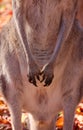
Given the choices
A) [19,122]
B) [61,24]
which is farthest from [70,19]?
[19,122]

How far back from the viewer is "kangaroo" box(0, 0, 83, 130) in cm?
516

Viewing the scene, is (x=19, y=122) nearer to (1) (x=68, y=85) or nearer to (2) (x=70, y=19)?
(1) (x=68, y=85)

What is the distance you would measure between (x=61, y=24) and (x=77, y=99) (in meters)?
0.67

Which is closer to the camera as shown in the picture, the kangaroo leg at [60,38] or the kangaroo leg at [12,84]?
the kangaroo leg at [60,38]

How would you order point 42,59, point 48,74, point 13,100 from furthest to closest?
point 13,100 < point 42,59 < point 48,74

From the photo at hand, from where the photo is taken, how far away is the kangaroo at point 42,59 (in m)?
5.16

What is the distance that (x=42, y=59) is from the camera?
5.30 m

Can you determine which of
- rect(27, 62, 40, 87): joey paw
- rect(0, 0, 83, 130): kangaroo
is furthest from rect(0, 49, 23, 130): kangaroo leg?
rect(27, 62, 40, 87): joey paw

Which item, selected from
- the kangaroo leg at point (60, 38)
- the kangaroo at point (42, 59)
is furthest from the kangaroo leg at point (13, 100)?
the kangaroo leg at point (60, 38)

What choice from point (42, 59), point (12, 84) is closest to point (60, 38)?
point (42, 59)

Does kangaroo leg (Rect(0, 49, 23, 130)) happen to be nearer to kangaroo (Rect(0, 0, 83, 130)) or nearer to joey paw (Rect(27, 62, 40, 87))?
kangaroo (Rect(0, 0, 83, 130))

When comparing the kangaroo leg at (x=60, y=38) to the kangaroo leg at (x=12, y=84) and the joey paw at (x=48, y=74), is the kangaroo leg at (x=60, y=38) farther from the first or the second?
the kangaroo leg at (x=12, y=84)

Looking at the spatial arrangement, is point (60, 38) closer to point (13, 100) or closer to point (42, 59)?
point (42, 59)

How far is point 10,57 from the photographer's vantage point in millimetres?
5391
